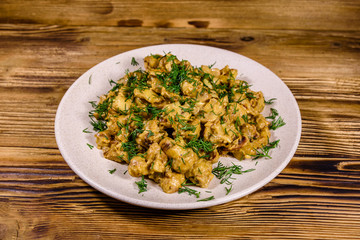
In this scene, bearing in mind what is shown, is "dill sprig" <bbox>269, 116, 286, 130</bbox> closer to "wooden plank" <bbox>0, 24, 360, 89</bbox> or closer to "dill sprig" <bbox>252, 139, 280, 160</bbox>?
"dill sprig" <bbox>252, 139, 280, 160</bbox>

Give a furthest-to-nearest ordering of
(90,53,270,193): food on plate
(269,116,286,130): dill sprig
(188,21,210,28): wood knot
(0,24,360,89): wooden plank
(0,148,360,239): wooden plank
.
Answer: (188,21,210,28): wood knot
(0,24,360,89): wooden plank
(269,116,286,130): dill sprig
(0,148,360,239): wooden plank
(90,53,270,193): food on plate

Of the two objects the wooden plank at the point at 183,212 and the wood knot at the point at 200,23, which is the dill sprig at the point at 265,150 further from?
the wood knot at the point at 200,23

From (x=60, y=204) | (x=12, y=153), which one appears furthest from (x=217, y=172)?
(x=12, y=153)

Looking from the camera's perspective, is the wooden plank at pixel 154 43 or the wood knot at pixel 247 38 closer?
the wooden plank at pixel 154 43

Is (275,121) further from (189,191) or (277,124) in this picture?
(189,191)

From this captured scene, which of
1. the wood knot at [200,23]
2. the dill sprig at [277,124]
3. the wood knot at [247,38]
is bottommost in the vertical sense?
the wood knot at [200,23]

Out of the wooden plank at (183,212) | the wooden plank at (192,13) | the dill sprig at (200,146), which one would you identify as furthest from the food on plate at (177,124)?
the wooden plank at (192,13)

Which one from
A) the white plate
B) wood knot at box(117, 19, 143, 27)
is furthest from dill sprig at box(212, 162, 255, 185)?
wood knot at box(117, 19, 143, 27)
